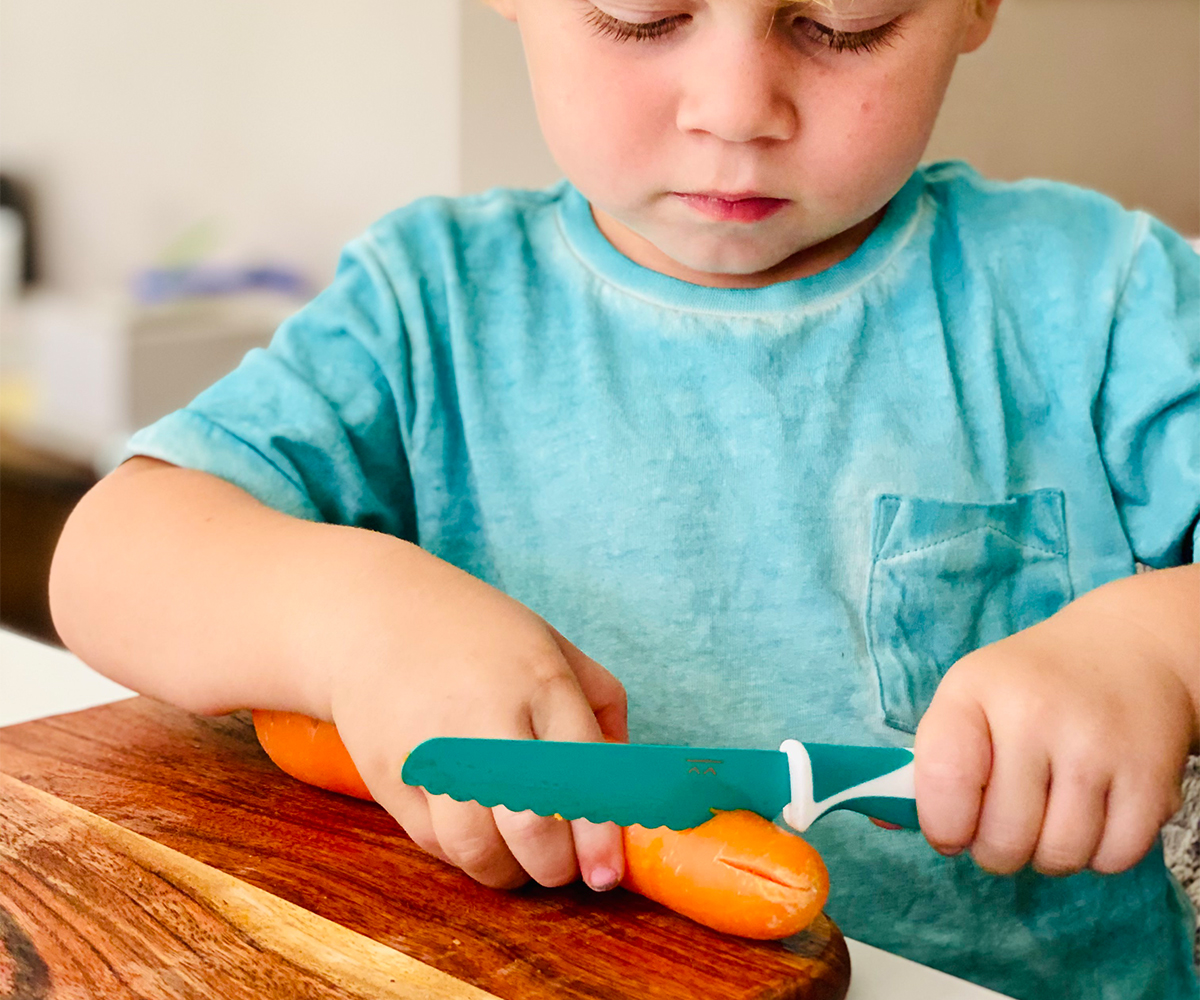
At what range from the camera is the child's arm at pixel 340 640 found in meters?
0.45

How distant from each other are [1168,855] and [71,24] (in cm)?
326

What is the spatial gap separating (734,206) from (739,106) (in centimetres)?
8

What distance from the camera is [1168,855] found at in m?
0.77

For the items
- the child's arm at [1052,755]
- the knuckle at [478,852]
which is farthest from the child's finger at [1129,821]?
the knuckle at [478,852]

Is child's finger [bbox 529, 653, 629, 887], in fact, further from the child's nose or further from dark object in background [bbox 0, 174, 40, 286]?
dark object in background [bbox 0, 174, 40, 286]

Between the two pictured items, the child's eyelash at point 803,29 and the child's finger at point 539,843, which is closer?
the child's finger at point 539,843

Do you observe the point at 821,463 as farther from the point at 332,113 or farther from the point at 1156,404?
the point at 332,113

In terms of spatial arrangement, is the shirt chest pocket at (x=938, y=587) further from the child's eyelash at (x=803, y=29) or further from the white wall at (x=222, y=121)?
the white wall at (x=222, y=121)

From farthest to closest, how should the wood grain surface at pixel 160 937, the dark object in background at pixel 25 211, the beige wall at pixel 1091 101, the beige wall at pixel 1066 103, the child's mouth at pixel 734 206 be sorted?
the dark object in background at pixel 25 211, the beige wall at pixel 1091 101, the beige wall at pixel 1066 103, the child's mouth at pixel 734 206, the wood grain surface at pixel 160 937

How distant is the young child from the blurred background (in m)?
0.70

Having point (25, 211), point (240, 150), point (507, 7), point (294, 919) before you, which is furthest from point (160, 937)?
point (25, 211)

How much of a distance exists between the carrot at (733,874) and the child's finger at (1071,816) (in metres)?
0.10

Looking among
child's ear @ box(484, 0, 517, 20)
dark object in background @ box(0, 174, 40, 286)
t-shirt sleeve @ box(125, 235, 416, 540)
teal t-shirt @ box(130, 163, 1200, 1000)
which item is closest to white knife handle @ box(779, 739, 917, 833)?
teal t-shirt @ box(130, 163, 1200, 1000)

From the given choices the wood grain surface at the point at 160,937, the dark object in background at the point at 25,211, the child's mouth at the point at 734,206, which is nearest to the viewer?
the wood grain surface at the point at 160,937
